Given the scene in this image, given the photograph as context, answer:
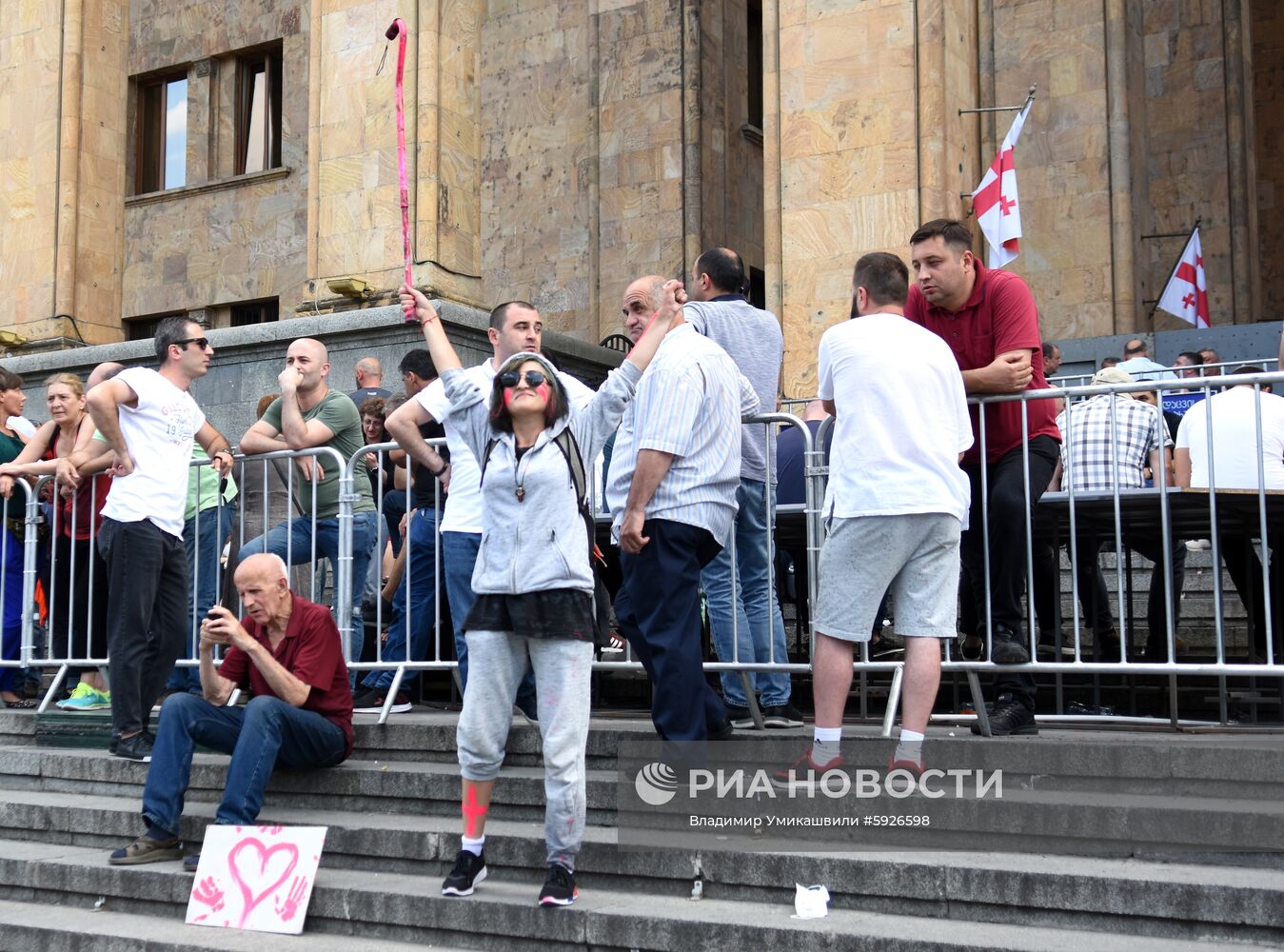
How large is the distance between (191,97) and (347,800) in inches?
855

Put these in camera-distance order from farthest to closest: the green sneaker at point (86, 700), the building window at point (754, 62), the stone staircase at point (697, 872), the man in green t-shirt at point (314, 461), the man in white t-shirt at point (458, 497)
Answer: the building window at point (754, 62)
the green sneaker at point (86, 700)
the man in green t-shirt at point (314, 461)
the man in white t-shirt at point (458, 497)
the stone staircase at point (697, 872)

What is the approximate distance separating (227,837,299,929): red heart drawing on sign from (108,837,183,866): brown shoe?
574 mm

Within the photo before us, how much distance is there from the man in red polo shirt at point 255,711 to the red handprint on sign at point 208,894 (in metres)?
0.18

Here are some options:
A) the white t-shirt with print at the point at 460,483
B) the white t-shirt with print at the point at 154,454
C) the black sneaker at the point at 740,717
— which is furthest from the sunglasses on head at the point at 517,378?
the white t-shirt with print at the point at 154,454

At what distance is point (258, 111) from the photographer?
25.4 meters

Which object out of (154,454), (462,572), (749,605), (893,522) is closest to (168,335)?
(154,454)

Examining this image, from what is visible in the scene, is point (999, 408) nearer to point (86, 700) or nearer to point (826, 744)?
point (826, 744)

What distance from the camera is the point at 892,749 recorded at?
563 cm

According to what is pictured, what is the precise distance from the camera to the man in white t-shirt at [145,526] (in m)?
7.46

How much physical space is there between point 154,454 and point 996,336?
4.38m

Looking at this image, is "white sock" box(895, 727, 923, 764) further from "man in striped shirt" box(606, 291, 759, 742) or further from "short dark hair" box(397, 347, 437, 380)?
"short dark hair" box(397, 347, 437, 380)

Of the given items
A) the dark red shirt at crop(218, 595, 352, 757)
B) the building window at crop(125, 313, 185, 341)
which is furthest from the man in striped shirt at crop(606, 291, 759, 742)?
the building window at crop(125, 313, 185, 341)

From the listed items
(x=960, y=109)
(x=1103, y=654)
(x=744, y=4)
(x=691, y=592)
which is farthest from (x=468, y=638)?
(x=744, y=4)

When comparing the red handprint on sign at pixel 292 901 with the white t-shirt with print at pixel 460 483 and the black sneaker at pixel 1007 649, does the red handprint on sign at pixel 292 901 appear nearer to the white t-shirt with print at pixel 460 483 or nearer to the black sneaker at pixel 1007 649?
the white t-shirt with print at pixel 460 483
